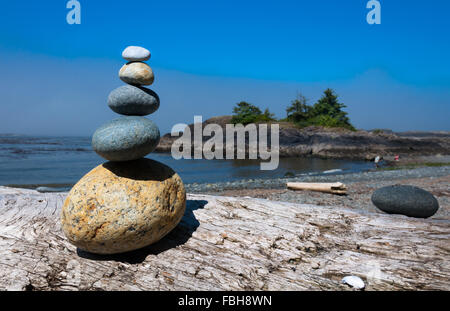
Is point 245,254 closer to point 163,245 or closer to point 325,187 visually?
point 163,245

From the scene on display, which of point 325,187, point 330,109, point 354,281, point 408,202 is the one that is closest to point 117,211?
point 354,281

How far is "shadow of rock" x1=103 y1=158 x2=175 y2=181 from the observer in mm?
4309

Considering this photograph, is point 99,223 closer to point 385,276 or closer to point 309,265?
point 309,265

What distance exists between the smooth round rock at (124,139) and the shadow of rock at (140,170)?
0.20 metres

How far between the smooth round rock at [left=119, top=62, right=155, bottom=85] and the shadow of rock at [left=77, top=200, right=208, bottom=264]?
262 centimetres

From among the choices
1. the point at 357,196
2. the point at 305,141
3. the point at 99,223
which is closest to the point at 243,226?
the point at 99,223

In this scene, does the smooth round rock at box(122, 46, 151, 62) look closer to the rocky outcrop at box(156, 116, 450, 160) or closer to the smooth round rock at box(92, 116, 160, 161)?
the smooth round rock at box(92, 116, 160, 161)

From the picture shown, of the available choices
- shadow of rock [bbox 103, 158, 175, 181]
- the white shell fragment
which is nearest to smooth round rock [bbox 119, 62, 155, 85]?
shadow of rock [bbox 103, 158, 175, 181]

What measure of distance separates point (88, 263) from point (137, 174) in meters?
1.44

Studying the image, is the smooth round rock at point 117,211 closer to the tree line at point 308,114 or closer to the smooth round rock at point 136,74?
the smooth round rock at point 136,74

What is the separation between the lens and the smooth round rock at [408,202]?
7082 millimetres

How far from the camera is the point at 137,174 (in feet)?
14.2

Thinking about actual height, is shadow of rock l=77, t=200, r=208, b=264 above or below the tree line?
below

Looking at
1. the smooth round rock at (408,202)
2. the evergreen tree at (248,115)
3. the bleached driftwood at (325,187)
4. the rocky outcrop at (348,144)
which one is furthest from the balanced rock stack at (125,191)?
the evergreen tree at (248,115)
